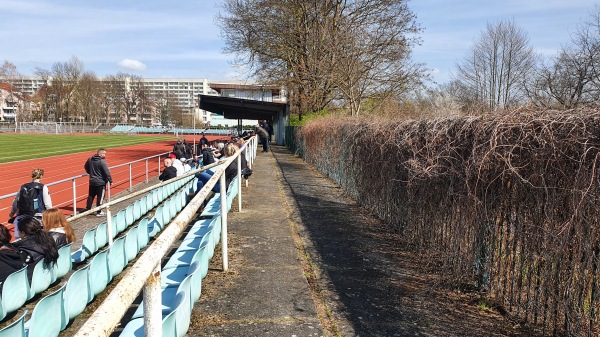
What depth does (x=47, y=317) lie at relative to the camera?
340 centimetres

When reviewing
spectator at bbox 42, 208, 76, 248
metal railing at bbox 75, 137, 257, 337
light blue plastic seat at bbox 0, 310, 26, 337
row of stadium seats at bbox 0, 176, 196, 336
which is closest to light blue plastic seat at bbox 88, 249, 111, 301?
row of stadium seats at bbox 0, 176, 196, 336

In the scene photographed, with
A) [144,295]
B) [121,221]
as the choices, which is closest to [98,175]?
[121,221]

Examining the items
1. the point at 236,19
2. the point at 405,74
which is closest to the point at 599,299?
the point at 405,74

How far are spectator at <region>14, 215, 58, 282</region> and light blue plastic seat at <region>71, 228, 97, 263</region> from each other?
1036 millimetres

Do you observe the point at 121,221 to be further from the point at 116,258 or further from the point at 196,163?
the point at 196,163

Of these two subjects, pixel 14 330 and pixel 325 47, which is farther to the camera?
pixel 325 47

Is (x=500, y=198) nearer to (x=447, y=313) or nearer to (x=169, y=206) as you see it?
(x=447, y=313)

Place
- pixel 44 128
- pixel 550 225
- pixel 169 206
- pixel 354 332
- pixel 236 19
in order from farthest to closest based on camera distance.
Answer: pixel 44 128, pixel 236 19, pixel 169 206, pixel 354 332, pixel 550 225

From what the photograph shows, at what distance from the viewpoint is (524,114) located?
374 centimetres

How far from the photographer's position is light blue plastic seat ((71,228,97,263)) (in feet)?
20.5

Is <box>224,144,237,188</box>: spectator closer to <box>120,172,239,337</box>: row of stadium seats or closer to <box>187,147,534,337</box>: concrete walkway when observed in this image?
<box>187,147,534,337</box>: concrete walkway

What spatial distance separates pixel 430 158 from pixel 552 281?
6.63 ft

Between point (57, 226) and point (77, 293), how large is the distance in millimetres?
2425

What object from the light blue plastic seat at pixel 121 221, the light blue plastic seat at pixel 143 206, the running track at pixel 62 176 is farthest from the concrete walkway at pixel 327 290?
the running track at pixel 62 176
